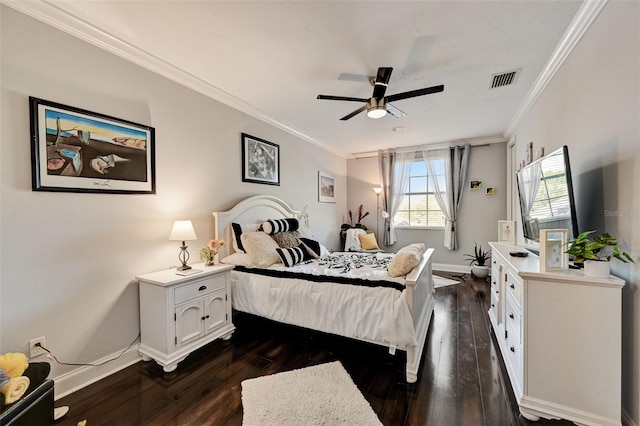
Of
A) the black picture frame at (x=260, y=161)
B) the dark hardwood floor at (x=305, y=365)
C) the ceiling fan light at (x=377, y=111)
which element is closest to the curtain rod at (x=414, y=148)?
the black picture frame at (x=260, y=161)

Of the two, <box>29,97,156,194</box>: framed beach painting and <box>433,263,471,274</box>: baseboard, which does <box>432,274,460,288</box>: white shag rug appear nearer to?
<box>433,263,471,274</box>: baseboard

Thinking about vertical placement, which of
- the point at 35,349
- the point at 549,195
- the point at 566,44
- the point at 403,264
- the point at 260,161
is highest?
the point at 566,44

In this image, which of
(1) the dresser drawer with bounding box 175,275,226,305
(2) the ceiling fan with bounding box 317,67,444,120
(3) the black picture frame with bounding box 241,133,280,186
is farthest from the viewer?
(3) the black picture frame with bounding box 241,133,280,186

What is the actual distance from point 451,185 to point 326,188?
2.49 m

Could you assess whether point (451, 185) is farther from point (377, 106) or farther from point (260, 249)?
point (260, 249)

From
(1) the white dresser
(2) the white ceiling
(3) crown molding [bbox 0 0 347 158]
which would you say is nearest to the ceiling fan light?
(2) the white ceiling

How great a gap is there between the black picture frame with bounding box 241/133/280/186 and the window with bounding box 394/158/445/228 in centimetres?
311

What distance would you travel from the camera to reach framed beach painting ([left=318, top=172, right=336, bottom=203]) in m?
5.08

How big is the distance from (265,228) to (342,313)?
149 centimetres

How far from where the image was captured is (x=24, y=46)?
1.64 m

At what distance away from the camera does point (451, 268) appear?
204 inches

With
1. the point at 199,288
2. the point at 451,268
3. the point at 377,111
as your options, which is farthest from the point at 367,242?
the point at 199,288

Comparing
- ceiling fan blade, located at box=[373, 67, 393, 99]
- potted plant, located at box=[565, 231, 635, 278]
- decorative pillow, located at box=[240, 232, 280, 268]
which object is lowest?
decorative pillow, located at box=[240, 232, 280, 268]

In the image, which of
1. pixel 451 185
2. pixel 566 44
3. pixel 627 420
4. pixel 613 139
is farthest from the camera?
pixel 451 185
